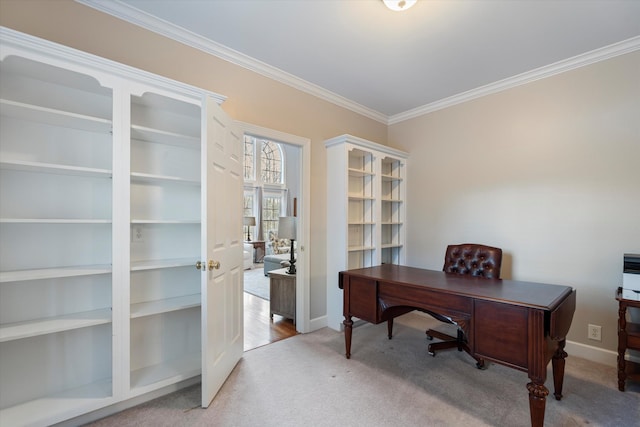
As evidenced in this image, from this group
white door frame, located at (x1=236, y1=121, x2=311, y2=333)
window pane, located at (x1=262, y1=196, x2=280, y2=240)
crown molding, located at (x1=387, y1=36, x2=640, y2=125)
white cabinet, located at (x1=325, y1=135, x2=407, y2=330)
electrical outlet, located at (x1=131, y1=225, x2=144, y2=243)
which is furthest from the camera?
window pane, located at (x1=262, y1=196, x2=280, y2=240)

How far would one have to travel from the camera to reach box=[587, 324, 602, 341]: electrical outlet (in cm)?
247

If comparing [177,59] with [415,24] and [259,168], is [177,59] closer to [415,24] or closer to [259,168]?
[415,24]

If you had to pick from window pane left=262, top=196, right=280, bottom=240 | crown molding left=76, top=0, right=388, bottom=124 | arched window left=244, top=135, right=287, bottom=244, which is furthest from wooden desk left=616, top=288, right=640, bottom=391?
window pane left=262, top=196, right=280, bottom=240

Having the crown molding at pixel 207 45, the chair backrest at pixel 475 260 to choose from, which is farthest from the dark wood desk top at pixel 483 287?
the crown molding at pixel 207 45

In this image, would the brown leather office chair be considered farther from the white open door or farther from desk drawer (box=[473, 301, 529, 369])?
the white open door

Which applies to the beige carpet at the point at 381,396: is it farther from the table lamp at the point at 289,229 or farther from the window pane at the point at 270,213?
the window pane at the point at 270,213

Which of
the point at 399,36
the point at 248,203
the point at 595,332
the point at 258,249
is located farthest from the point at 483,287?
the point at 248,203

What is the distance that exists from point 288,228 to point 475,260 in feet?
6.94

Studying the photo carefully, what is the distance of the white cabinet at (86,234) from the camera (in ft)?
5.23

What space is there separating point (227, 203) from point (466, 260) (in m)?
2.32

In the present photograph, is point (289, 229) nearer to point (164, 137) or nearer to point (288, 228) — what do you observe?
point (288, 228)

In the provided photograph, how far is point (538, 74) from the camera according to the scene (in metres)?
2.79

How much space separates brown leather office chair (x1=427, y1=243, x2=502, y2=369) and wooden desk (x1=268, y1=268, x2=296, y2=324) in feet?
5.02

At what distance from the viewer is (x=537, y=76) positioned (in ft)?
9.20
